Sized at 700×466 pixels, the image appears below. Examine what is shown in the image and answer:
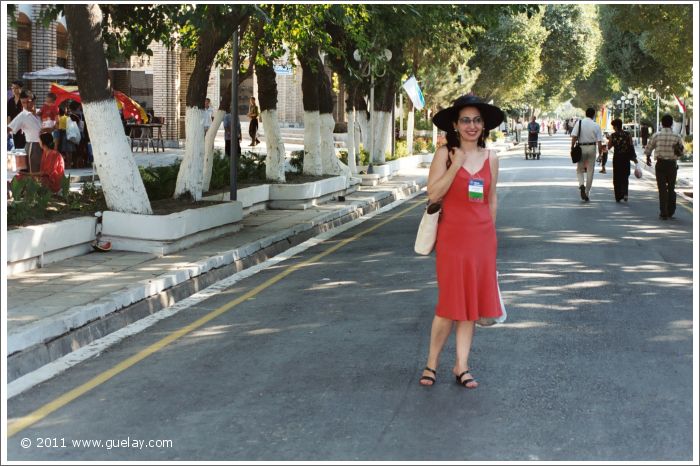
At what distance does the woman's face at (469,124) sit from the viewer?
7.31m

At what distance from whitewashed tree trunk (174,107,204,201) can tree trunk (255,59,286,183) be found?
5.04 meters

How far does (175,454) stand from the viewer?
236 inches

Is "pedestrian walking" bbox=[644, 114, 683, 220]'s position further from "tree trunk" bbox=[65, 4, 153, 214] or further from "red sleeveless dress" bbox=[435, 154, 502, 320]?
"red sleeveless dress" bbox=[435, 154, 502, 320]

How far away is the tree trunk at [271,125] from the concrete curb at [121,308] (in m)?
5.53

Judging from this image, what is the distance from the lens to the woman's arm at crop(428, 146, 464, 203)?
23.7 ft

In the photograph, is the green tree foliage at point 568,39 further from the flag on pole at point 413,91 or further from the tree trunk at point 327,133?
the tree trunk at point 327,133

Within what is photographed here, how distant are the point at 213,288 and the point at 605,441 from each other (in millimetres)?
6884

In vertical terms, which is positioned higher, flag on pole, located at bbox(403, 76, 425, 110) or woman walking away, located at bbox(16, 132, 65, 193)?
flag on pole, located at bbox(403, 76, 425, 110)

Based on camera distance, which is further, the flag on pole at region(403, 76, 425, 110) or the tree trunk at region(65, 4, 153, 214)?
the flag on pole at region(403, 76, 425, 110)

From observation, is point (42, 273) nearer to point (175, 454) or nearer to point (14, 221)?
point (14, 221)

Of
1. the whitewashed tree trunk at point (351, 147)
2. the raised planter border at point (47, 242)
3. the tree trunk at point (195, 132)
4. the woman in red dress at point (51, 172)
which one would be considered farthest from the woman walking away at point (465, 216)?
the whitewashed tree trunk at point (351, 147)

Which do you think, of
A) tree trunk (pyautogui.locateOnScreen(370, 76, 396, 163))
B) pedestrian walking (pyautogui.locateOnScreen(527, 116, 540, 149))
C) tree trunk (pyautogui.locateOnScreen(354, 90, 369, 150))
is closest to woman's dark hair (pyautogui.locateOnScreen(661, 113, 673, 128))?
tree trunk (pyautogui.locateOnScreen(354, 90, 369, 150))

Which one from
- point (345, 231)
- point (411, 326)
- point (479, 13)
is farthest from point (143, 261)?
point (479, 13)

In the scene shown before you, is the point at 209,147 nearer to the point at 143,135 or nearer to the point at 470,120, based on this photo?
the point at 470,120
